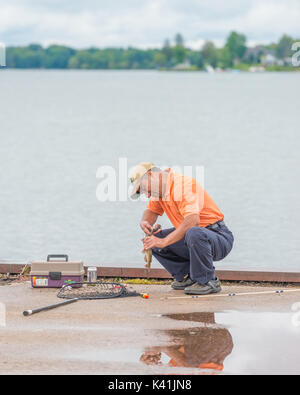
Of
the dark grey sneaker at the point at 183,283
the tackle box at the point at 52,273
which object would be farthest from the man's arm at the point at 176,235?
the tackle box at the point at 52,273

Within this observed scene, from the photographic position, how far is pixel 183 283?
7.32 m

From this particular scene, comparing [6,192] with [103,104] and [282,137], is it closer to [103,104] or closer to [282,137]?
[282,137]

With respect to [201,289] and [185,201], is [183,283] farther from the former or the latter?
[185,201]

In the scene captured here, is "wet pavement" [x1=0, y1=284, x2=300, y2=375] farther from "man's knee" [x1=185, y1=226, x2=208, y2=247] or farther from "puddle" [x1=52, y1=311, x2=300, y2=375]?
"man's knee" [x1=185, y1=226, x2=208, y2=247]

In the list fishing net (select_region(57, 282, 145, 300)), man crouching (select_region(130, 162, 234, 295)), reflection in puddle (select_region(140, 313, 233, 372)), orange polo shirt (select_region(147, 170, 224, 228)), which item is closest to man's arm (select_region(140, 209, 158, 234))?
man crouching (select_region(130, 162, 234, 295))

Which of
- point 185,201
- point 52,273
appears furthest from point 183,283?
point 52,273

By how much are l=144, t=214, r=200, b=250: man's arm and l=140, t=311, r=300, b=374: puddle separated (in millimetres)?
718

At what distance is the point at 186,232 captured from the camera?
6.84m

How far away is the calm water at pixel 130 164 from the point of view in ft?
55.9

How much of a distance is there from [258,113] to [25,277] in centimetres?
Answer: 6623

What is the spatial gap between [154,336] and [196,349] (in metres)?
0.41

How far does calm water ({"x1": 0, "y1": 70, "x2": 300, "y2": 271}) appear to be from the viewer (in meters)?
17.0

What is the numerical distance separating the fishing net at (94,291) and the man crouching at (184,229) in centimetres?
44

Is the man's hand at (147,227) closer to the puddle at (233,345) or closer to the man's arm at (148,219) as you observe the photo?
the man's arm at (148,219)
